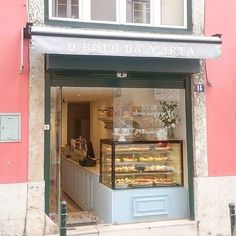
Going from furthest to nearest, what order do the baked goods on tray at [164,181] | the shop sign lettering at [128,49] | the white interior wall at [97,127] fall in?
the white interior wall at [97,127]
the baked goods on tray at [164,181]
the shop sign lettering at [128,49]

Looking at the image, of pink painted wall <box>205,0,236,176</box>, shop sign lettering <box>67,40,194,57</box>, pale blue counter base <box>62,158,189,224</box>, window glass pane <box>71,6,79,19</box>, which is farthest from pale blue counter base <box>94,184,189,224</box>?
window glass pane <box>71,6,79,19</box>

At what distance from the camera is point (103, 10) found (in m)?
8.00

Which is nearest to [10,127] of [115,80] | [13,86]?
[13,86]

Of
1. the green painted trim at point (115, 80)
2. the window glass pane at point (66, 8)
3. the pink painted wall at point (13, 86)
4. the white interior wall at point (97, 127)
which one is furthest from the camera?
the white interior wall at point (97, 127)

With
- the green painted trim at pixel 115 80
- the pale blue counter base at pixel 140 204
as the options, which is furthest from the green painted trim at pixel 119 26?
the pale blue counter base at pixel 140 204

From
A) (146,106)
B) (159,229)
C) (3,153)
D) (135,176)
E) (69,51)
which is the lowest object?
(159,229)

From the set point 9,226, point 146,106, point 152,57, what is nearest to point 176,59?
point 152,57

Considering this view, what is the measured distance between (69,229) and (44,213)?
0.64m

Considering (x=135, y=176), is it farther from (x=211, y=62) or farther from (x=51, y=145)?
(x=211, y=62)

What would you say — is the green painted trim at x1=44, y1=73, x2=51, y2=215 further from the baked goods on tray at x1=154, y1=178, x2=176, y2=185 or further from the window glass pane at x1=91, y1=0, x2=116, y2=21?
the baked goods on tray at x1=154, y1=178, x2=176, y2=185

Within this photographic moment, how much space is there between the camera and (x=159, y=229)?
25.6 feet

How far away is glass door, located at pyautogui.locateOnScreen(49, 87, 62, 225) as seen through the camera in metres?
7.62

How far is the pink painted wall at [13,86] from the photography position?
7.11m

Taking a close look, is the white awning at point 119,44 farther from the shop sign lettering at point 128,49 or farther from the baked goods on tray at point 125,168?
the baked goods on tray at point 125,168
